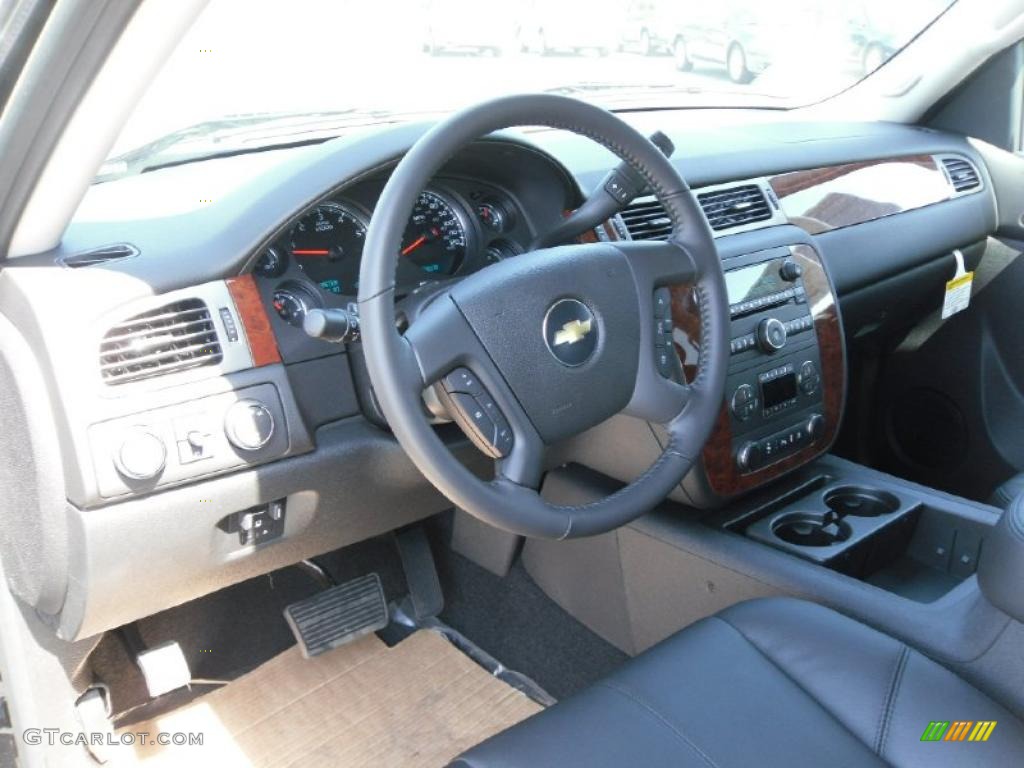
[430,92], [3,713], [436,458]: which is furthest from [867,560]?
[3,713]

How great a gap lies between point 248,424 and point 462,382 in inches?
16.4

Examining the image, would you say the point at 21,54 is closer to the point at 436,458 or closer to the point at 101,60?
the point at 101,60

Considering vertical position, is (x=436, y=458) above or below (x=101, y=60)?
below

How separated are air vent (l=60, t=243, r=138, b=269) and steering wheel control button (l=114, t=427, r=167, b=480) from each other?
0.83 ft

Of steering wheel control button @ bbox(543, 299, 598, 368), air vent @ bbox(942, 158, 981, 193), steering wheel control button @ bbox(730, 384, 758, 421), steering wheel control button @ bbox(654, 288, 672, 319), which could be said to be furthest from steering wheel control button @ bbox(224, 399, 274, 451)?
air vent @ bbox(942, 158, 981, 193)

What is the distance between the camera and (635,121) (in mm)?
2504

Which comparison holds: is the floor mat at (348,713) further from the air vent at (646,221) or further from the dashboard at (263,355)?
the air vent at (646,221)

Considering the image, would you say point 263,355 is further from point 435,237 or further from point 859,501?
point 859,501

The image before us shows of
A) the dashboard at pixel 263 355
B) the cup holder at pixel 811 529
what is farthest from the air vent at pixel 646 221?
the cup holder at pixel 811 529

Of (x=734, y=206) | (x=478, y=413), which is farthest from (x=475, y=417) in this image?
(x=734, y=206)

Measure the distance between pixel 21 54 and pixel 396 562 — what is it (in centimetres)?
151

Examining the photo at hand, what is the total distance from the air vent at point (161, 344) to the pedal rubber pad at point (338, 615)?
3.16ft

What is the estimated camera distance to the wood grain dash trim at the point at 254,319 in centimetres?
146

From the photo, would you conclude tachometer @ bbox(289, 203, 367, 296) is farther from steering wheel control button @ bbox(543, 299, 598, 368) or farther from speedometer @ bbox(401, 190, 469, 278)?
steering wheel control button @ bbox(543, 299, 598, 368)
